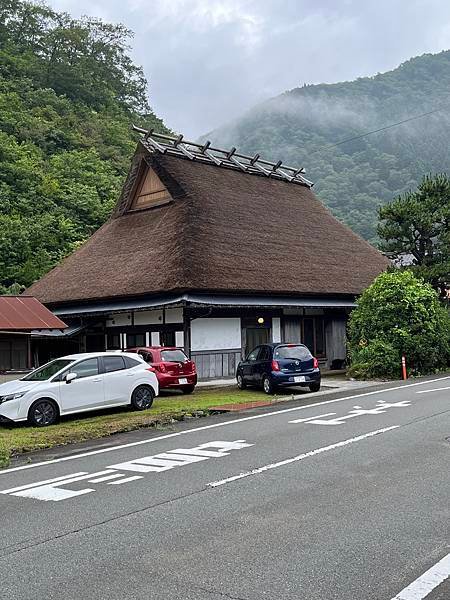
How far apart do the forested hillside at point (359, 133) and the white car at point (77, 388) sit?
46.9m

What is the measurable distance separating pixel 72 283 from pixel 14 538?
21595 mm

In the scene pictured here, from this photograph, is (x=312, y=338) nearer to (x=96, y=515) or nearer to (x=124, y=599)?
(x=96, y=515)

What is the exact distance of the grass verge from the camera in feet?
35.7

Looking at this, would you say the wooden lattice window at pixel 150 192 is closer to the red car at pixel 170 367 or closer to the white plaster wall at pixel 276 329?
the white plaster wall at pixel 276 329

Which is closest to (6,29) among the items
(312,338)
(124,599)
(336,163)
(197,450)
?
(336,163)

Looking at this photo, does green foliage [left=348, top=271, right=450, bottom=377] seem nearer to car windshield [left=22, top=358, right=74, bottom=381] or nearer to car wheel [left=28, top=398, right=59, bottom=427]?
car windshield [left=22, top=358, right=74, bottom=381]

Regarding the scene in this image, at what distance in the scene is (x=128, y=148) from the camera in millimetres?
51188

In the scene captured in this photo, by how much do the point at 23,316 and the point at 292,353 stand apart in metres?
8.38

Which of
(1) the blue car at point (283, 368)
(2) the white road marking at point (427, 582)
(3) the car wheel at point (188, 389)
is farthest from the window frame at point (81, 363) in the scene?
(2) the white road marking at point (427, 582)

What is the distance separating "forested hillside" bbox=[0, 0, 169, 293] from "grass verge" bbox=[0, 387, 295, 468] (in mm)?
21168

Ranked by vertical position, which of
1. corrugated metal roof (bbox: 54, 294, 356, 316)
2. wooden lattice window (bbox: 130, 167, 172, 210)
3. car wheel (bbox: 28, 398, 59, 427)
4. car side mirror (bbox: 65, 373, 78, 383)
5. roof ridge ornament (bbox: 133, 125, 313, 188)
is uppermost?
roof ridge ornament (bbox: 133, 125, 313, 188)

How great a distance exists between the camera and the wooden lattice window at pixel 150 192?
2867cm

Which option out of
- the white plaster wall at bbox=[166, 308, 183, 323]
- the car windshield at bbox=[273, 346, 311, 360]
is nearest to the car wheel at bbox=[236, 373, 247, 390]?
the car windshield at bbox=[273, 346, 311, 360]

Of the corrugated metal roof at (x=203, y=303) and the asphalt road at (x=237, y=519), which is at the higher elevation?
the corrugated metal roof at (x=203, y=303)
